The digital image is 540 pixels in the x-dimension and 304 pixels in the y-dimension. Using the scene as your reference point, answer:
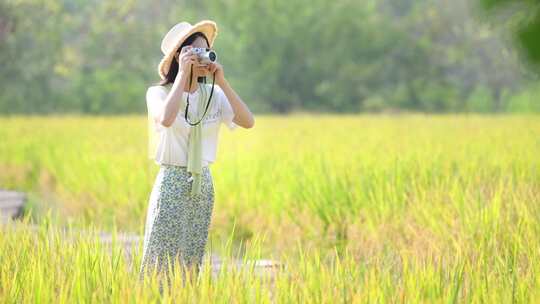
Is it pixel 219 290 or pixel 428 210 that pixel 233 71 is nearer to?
pixel 428 210

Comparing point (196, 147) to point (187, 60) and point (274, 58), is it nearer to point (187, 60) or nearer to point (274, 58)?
point (187, 60)

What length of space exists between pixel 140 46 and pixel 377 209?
2431 centimetres

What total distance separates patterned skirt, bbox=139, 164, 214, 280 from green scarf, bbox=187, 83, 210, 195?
38 millimetres

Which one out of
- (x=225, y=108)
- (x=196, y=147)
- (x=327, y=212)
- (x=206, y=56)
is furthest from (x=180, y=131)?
(x=327, y=212)

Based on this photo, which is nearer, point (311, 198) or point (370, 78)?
point (311, 198)

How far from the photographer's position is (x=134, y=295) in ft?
9.57

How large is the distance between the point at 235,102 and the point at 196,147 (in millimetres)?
217

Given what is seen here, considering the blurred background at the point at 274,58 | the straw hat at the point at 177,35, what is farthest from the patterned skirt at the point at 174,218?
the blurred background at the point at 274,58

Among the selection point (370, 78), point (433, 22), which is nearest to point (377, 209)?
point (370, 78)

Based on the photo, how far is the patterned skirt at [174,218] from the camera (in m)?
3.41

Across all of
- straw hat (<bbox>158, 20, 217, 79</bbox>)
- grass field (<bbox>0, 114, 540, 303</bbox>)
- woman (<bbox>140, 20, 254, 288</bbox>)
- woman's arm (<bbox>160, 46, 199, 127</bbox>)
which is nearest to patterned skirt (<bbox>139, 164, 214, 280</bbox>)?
woman (<bbox>140, 20, 254, 288</bbox>)

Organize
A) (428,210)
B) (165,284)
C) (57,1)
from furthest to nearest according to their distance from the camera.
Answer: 1. (57,1)
2. (428,210)
3. (165,284)

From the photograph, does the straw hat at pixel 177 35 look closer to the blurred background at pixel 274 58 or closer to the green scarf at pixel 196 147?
the green scarf at pixel 196 147

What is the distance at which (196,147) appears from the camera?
11.1 feet
